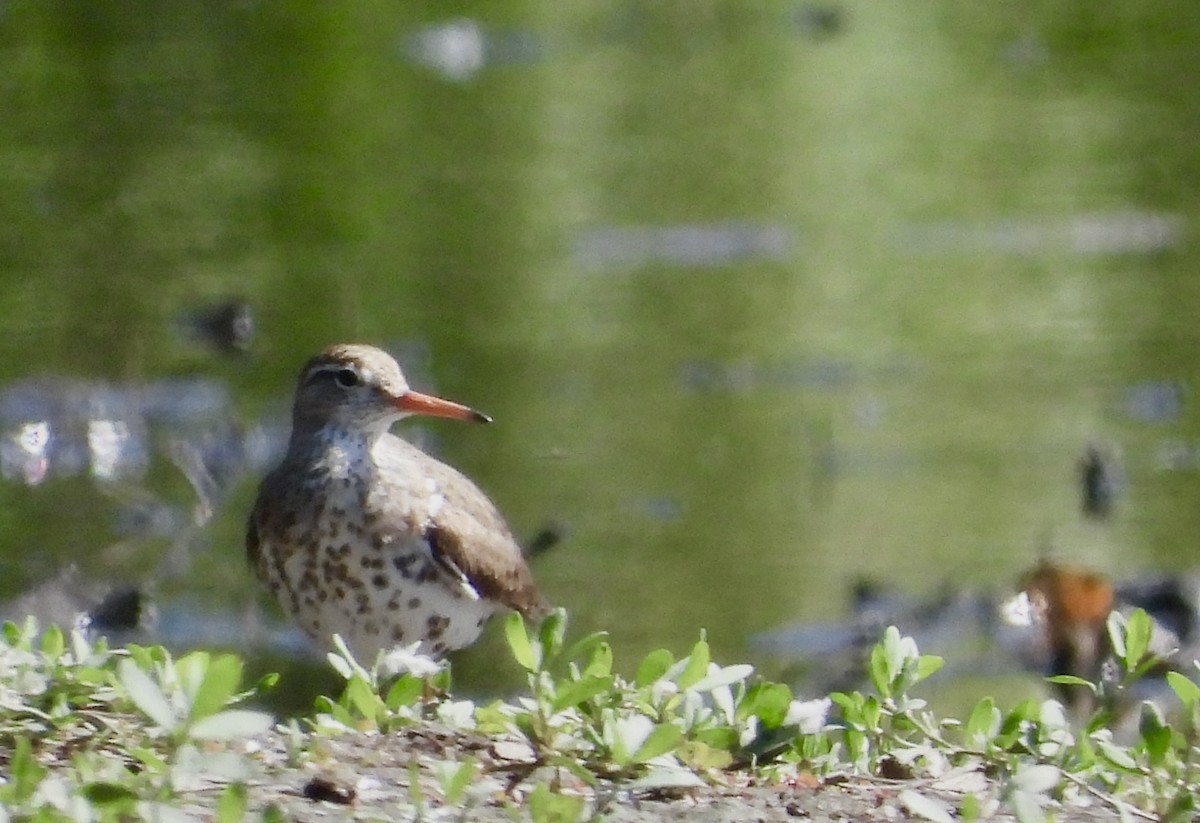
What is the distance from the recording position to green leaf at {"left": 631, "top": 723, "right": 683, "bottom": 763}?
Answer: 309 centimetres

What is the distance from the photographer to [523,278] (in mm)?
9891

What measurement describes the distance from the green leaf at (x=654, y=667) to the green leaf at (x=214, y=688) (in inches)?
31.3

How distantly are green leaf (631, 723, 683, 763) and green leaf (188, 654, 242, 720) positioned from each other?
58 centimetres

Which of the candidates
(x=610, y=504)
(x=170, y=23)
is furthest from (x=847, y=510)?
(x=170, y=23)

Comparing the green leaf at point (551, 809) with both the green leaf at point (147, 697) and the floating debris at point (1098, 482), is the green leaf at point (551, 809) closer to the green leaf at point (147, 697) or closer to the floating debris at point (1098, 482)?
the green leaf at point (147, 697)

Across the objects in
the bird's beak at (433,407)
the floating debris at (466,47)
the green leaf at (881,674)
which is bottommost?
the green leaf at (881,674)

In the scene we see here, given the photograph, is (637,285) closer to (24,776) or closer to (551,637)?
(551,637)

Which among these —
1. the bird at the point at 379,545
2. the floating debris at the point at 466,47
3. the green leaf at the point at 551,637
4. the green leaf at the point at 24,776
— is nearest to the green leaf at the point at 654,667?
the green leaf at the point at 551,637

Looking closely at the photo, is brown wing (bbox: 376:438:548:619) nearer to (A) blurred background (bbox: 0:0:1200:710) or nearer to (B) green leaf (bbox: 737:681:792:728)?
(A) blurred background (bbox: 0:0:1200:710)

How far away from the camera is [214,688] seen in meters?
2.84

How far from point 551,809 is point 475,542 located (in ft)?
8.70

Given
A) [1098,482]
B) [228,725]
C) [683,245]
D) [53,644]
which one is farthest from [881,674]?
[683,245]

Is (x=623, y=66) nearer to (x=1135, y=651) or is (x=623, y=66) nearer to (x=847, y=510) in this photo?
(x=847, y=510)

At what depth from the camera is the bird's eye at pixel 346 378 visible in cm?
586
